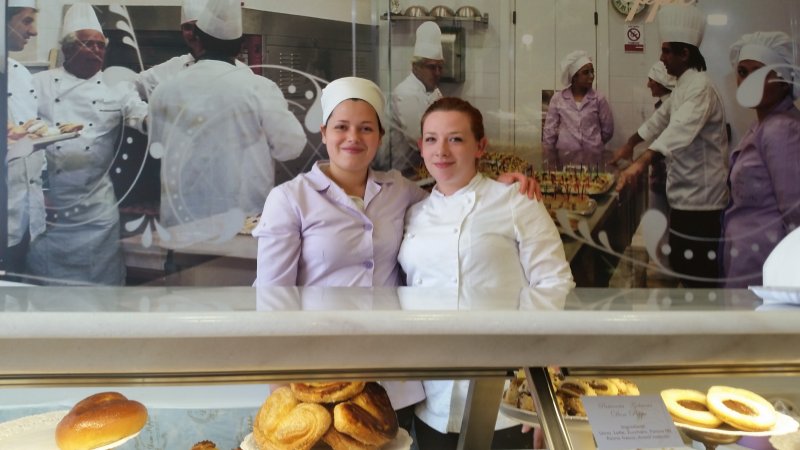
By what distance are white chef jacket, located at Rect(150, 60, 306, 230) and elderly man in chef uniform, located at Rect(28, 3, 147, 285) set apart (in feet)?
0.48

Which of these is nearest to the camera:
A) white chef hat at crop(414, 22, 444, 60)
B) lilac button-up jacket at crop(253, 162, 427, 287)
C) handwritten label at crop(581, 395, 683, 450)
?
handwritten label at crop(581, 395, 683, 450)

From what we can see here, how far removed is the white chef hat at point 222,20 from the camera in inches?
116

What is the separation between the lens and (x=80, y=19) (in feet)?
9.51

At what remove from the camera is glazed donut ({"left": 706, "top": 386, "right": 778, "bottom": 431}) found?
1115mm

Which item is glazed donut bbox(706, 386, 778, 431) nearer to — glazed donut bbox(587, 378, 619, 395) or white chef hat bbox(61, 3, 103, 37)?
glazed donut bbox(587, 378, 619, 395)

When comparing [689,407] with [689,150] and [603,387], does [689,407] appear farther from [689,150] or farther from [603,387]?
[689,150]

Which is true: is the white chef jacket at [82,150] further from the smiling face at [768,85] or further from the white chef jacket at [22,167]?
the smiling face at [768,85]

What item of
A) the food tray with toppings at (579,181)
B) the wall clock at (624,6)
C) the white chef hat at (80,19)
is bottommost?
the food tray with toppings at (579,181)

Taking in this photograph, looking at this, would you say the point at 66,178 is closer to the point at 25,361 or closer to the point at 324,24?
the point at 324,24

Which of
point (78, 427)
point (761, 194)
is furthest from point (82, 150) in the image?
point (761, 194)

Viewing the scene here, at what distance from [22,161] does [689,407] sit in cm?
287

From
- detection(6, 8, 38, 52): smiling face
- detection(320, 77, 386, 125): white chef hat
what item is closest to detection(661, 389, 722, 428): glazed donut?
detection(320, 77, 386, 125): white chef hat

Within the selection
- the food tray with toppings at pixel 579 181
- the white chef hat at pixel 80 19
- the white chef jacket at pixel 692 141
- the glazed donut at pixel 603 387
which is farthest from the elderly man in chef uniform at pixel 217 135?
the glazed donut at pixel 603 387

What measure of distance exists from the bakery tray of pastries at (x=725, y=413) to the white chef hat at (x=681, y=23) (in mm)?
2291
